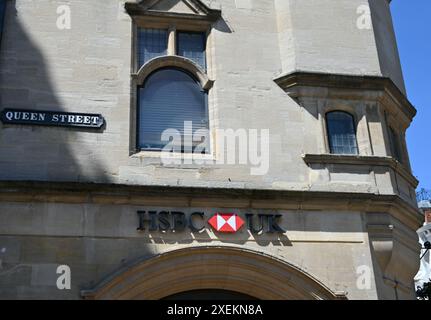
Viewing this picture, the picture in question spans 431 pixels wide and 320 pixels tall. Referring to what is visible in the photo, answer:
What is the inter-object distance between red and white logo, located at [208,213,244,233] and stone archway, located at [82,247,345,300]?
0.36 meters

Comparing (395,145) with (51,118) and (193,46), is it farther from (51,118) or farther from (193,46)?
(51,118)

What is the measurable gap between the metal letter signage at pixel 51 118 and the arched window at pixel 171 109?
941 millimetres

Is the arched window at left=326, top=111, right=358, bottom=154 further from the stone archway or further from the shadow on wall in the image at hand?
the shadow on wall

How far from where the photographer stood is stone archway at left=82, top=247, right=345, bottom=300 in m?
10.5

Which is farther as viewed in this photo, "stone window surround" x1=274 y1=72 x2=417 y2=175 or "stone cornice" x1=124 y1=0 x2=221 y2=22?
"stone cornice" x1=124 y1=0 x2=221 y2=22

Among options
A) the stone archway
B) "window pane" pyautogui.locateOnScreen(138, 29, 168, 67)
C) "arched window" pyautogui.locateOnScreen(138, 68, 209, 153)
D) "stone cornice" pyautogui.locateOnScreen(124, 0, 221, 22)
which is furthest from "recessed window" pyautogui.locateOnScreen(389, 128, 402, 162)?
"window pane" pyautogui.locateOnScreen(138, 29, 168, 67)

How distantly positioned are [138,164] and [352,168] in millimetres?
4107

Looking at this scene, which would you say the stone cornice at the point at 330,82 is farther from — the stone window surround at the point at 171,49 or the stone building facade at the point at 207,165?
the stone window surround at the point at 171,49

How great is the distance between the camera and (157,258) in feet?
34.3

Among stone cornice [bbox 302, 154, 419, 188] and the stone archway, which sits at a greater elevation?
stone cornice [bbox 302, 154, 419, 188]

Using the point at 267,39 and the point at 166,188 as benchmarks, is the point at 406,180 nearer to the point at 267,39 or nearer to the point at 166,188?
the point at 267,39

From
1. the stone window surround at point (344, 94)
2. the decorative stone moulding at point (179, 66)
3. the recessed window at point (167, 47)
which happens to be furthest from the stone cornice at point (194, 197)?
the recessed window at point (167, 47)

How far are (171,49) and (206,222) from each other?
380 centimetres

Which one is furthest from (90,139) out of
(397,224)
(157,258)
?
(397,224)
